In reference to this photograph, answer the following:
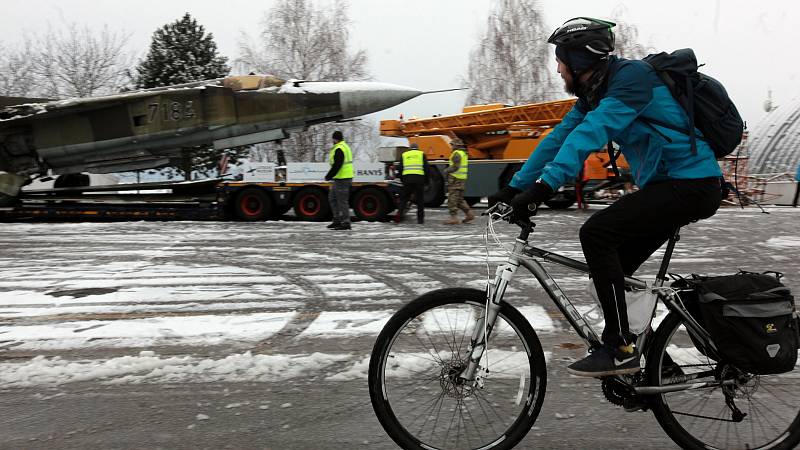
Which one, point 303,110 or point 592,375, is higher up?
point 303,110

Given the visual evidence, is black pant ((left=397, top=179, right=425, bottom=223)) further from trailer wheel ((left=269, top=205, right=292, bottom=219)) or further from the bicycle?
the bicycle

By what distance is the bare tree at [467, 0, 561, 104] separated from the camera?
38875 mm

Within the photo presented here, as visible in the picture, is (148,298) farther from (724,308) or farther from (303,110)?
(303,110)

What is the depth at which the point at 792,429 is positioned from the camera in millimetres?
2865

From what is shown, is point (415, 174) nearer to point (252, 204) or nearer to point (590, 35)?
point (252, 204)

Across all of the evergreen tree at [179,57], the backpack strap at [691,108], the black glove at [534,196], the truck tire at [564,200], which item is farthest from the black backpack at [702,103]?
the evergreen tree at [179,57]

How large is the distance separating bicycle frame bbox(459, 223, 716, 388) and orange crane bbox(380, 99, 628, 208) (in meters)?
15.8

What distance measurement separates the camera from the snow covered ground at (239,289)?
171 inches

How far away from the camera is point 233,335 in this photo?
5.06 m

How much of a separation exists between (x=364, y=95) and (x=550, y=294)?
477 inches

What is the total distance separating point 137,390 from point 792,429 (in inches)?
141

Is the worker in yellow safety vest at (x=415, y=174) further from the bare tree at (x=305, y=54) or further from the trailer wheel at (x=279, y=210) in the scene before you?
the bare tree at (x=305, y=54)

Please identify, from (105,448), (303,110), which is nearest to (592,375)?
(105,448)

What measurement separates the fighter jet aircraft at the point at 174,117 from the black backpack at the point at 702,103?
39.8 feet
